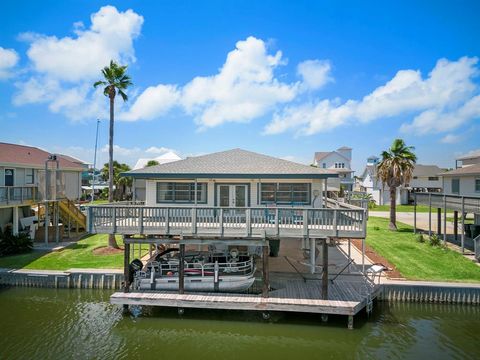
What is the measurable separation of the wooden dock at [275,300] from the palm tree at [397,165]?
49.4ft

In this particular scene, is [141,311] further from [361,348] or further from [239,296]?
[361,348]

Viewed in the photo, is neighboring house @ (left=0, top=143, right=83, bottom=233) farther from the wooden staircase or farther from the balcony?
the wooden staircase

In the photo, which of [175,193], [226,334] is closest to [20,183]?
[175,193]

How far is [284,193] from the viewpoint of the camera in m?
Answer: 17.1

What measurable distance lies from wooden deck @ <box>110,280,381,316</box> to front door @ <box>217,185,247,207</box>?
4616 mm

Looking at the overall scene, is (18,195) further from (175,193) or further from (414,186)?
Answer: (414,186)

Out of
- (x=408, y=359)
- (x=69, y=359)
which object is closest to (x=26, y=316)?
(x=69, y=359)

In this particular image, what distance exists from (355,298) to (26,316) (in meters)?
14.0

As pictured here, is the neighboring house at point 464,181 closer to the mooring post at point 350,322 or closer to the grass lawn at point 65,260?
the mooring post at point 350,322

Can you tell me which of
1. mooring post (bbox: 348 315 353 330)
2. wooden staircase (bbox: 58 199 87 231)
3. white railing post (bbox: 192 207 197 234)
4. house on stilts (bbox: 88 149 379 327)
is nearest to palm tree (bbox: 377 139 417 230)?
house on stilts (bbox: 88 149 379 327)

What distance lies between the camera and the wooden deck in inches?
521

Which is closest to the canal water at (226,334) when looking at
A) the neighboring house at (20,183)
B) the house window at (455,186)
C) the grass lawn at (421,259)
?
the grass lawn at (421,259)

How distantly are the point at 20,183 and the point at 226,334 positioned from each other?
20.6 m

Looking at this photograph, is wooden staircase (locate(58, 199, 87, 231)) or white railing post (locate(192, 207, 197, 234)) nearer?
white railing post (locate(192, 207, 197, 234))
